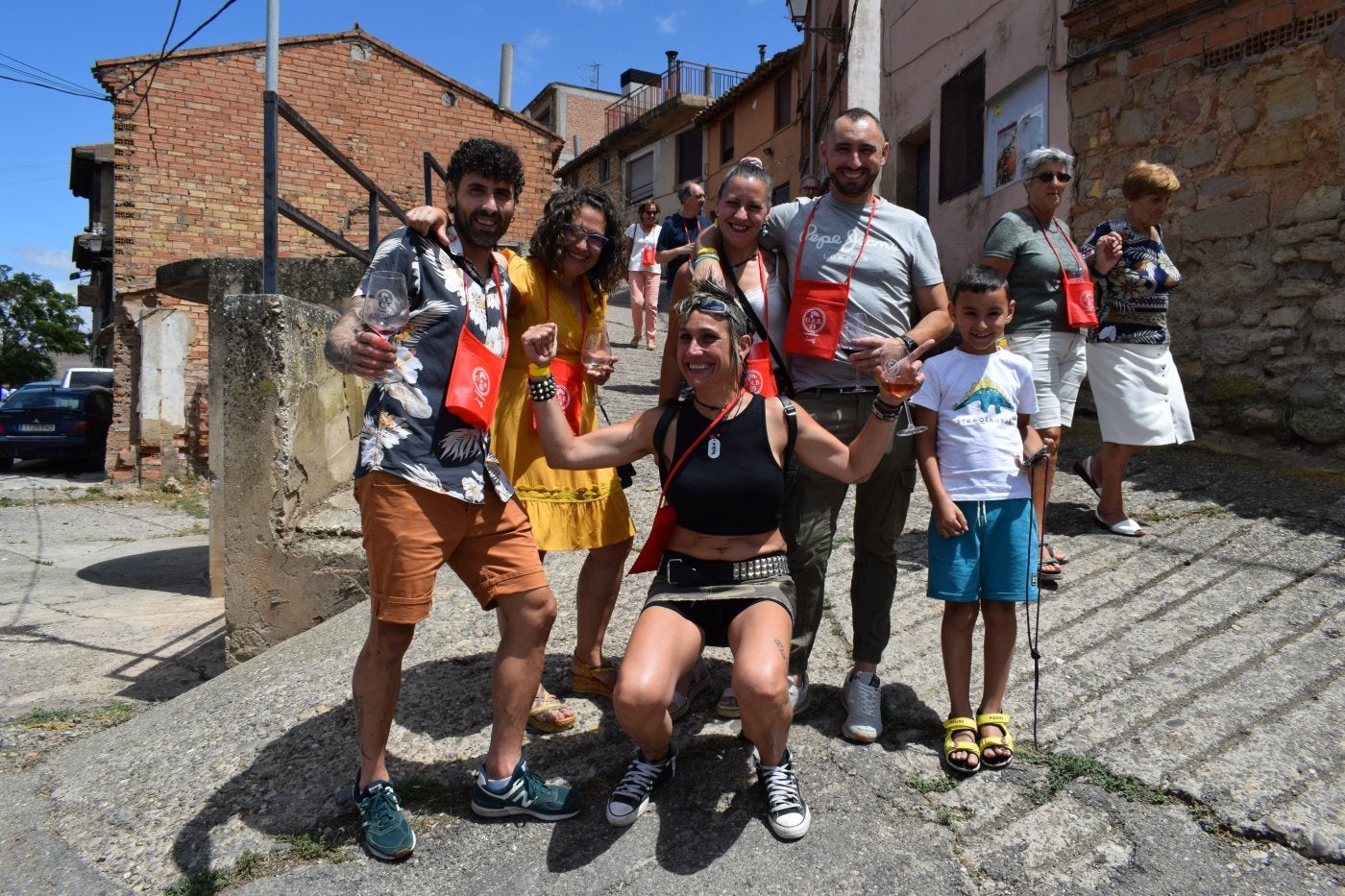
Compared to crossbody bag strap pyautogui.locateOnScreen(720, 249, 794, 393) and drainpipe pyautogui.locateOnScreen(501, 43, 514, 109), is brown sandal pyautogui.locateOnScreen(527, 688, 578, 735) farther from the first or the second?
drainpipe pyautogui.locateOnScreen(501, 43, 514, 109)

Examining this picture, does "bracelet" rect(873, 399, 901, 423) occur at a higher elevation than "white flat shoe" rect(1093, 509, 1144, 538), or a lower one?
higher

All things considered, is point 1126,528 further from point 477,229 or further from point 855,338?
point 477,229

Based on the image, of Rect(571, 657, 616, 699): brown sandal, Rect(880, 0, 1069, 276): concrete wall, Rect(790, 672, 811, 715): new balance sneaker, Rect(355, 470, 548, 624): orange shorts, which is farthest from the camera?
Rect(880, 0, 1069, 276): concrete wall

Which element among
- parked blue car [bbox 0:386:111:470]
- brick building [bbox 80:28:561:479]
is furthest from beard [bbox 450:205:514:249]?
parked blue car [bbox 0:386:111:470]

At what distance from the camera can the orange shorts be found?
2.38 m

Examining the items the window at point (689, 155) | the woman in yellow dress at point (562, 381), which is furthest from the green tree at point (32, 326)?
the woman in yellow dress at point (562, 381)

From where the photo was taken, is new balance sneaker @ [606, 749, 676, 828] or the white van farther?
the white van

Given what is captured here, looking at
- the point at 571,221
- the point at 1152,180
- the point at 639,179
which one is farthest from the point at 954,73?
the point at 639,179

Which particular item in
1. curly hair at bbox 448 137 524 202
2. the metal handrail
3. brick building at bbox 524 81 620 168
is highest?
brick building at bbox 524 81 620 168

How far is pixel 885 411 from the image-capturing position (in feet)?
8.25

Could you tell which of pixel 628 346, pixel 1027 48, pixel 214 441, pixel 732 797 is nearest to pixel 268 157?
pixel 214 441

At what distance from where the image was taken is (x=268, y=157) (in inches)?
171

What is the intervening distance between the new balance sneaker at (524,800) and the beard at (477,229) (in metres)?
1.55

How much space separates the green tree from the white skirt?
48574 millimetres
